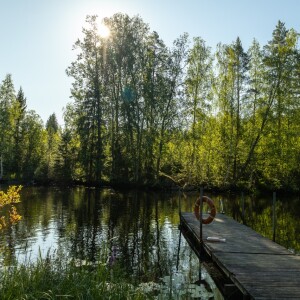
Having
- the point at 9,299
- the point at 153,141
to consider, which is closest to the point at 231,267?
the point at 9,299

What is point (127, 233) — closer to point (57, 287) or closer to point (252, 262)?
point (252, 262)

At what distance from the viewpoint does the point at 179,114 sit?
42.6 m

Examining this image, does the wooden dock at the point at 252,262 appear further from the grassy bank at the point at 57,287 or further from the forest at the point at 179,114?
the forest at the point at 179,114

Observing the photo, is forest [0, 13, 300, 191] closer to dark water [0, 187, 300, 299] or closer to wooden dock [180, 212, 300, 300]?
dark water [0, 187, 300, 299]

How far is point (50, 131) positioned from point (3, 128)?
69.2 ft

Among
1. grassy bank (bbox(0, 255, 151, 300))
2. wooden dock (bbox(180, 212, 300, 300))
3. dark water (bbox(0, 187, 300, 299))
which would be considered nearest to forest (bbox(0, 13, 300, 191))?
dark water (bbox(0, 187, 300, 299))

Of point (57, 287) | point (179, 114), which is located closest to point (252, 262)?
point (57, 287)

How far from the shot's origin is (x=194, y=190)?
39719mm

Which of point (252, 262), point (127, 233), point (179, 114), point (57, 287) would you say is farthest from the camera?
point (179, 114)

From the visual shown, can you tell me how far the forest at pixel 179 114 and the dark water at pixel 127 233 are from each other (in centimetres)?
1136

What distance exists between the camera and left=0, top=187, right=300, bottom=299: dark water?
1187cm

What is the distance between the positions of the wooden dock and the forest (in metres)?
24.3

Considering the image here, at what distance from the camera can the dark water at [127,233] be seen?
38.9ft

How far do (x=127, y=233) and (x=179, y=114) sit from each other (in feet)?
88.9
